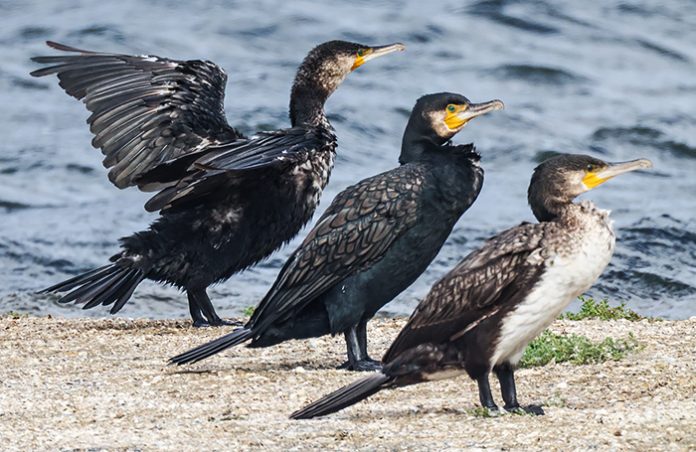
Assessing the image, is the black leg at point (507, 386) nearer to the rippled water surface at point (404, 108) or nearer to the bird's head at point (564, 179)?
the bird's head at point (564, 179)

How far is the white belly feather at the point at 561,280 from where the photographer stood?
635cm

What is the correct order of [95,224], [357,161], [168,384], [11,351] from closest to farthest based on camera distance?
[168,384]
[11,351]
[95,224]
[357,161]

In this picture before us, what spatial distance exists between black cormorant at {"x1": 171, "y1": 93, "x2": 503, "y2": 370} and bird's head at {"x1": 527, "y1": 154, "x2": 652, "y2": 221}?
110 centimetres

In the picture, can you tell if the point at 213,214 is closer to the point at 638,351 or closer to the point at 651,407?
the point at 638,351

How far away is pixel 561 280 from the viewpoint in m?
6.36

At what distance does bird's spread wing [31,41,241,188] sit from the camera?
1023 centimetres

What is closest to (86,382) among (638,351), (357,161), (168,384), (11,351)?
(168,384)

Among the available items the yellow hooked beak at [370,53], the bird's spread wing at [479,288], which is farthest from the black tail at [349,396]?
the yellow hooked beak at [370,53]

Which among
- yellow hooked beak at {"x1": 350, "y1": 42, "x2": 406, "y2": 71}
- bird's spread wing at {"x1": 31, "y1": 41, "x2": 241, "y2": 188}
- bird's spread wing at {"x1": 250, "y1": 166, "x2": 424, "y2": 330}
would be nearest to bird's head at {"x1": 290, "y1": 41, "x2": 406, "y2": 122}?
yellow hooked beak at {"x1": 350, "y1": 42, "x2": 406, "y2": 71}

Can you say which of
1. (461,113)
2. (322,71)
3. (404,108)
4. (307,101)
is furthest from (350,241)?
(404,108)

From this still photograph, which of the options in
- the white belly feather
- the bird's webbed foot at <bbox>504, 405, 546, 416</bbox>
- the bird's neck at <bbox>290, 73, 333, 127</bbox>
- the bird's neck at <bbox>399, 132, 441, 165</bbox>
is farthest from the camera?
the bird's neck at <bbox>290, 73, 333, 127</bbox>

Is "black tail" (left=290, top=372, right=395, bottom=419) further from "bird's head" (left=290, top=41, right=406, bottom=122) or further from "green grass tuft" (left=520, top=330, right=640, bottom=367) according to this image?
"bird's head" (left=290, top=41, right=406, bottom=122)

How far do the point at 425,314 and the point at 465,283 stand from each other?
8.9 inches

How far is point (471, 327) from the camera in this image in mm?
6496
